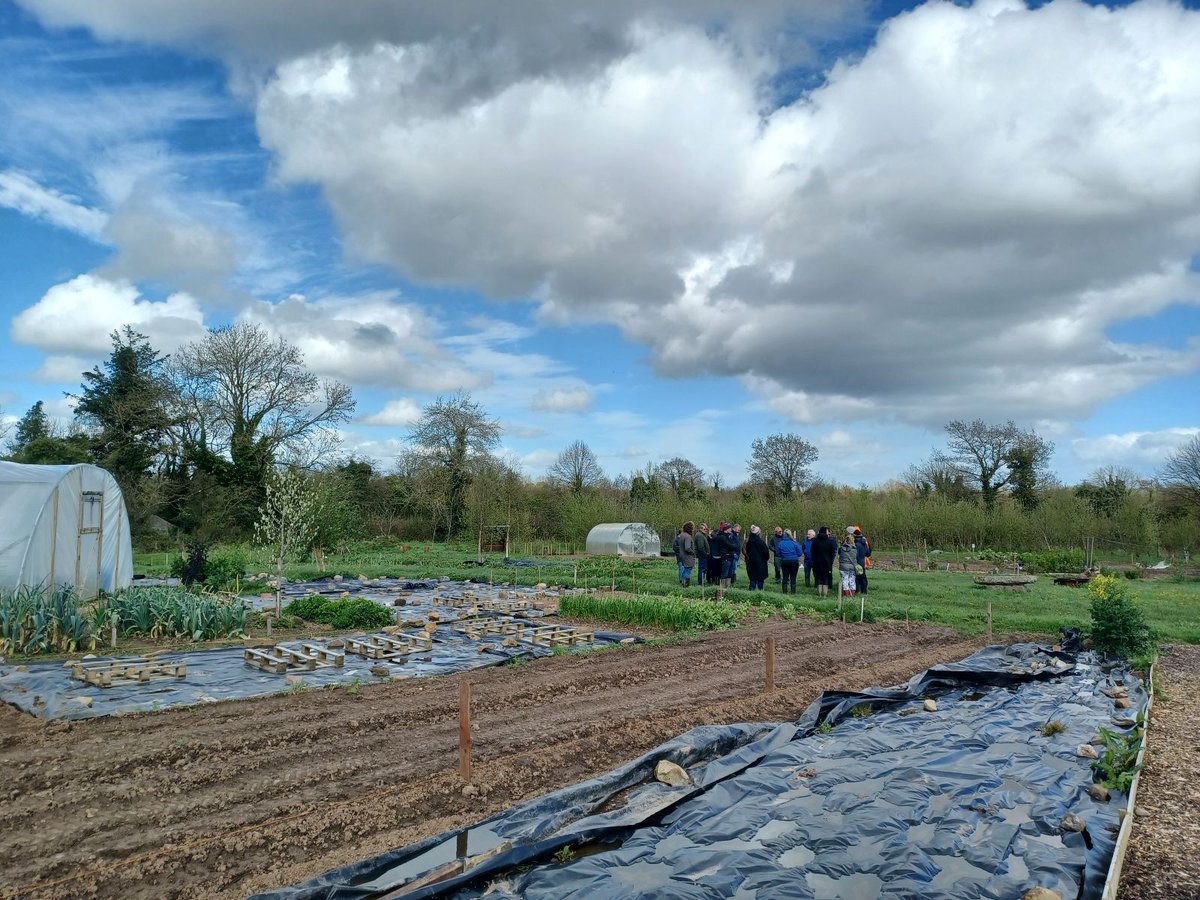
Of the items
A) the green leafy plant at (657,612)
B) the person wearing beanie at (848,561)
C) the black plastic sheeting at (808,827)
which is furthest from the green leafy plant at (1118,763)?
the person wearing beanie at (848,561)

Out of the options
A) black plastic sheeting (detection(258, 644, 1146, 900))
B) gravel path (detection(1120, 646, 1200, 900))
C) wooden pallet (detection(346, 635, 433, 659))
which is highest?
wooden pallet (detection(346, 635, 433, 659))

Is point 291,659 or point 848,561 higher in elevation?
point 848,561

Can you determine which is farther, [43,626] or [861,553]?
[861,553]

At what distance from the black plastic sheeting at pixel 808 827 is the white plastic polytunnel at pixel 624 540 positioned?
20793 millimetres

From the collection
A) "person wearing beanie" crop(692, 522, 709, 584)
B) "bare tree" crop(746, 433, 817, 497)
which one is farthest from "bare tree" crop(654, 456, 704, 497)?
"person wearing beanie" crop(692, 522, 709, 584)

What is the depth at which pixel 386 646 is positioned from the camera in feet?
32.6

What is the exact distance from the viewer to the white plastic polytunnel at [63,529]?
11938 millimetres

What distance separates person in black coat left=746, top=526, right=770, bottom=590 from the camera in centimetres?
1694

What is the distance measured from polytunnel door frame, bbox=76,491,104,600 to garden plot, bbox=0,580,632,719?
15.8ft

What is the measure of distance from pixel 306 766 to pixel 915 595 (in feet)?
47.6

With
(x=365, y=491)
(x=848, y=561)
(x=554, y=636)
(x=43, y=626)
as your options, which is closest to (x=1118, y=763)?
(x=554, y=636)

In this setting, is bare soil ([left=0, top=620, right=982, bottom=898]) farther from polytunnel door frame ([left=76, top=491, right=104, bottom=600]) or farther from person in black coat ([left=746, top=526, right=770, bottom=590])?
person in black coat ([left=746, top=526, right=770, bottom=590])

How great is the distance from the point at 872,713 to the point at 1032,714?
1.39 metres

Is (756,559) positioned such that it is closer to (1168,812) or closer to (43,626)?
(1168,812)
